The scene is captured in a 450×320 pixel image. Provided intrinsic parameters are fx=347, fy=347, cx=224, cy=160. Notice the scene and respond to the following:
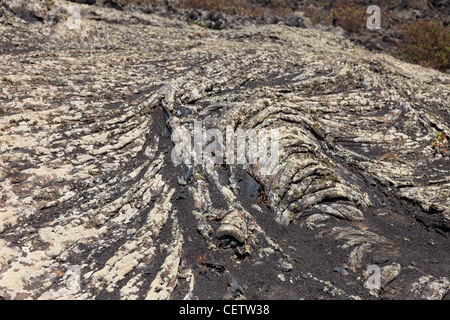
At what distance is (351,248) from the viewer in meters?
7.89

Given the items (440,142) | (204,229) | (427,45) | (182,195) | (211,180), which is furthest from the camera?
(427,45)

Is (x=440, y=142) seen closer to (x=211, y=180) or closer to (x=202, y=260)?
(x=211, y=180)

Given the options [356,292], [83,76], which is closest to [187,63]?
[83,76]

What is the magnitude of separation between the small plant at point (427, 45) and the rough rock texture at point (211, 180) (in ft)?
24.8

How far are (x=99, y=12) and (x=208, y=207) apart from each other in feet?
44.1

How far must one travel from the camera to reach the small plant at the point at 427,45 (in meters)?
19.7

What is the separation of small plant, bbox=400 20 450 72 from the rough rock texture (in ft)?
24.8

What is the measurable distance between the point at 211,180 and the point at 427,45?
18196 mm

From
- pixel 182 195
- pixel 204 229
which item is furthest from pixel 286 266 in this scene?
pixel 182 195

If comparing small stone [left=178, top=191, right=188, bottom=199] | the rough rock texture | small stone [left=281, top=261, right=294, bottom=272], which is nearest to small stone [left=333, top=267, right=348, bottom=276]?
the rough rock texture

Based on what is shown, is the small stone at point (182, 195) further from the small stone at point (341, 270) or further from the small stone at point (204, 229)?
the small stone at point (341, 270)

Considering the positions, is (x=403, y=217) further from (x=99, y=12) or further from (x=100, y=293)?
(x=99, y=12)

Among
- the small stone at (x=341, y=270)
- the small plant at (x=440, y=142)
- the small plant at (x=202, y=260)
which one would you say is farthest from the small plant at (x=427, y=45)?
the small plant at (x=202, y=260)

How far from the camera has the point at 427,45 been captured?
20297 mm
